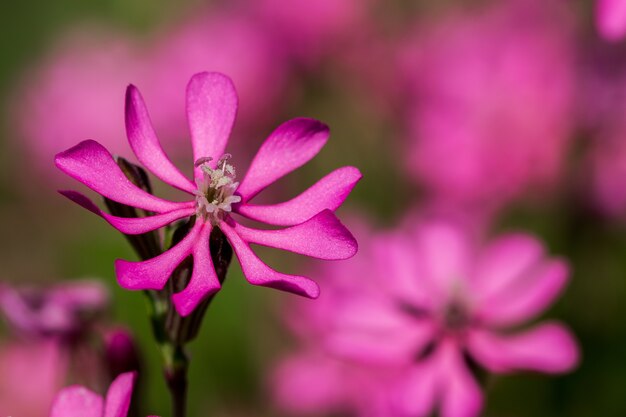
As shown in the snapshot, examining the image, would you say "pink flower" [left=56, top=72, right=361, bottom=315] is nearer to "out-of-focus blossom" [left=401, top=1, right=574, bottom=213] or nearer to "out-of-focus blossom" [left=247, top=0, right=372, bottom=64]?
"out-of-focus blossom" [left=401, top=1, right=574, bottom=213]

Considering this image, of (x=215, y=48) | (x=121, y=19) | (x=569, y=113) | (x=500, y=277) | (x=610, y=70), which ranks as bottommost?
(x=500, y=277)

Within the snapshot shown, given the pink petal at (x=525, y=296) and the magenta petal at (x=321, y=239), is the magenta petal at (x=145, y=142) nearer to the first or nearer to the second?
the magenta petal at (x=321, y=239)

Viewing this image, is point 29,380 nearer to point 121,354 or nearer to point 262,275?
point 121,354

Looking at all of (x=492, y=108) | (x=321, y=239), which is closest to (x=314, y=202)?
(x=321, y=239)

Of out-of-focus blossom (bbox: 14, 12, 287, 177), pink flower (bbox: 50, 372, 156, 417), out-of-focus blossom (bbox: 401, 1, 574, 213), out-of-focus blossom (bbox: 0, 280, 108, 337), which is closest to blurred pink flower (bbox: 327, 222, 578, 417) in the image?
out-of-focus blossom (bbox: 0, 280, 108, 337)

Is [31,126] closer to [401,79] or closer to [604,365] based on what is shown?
[401,79]

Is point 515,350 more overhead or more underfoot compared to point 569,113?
more underfoot

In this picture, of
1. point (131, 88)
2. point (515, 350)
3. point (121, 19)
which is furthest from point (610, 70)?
point (121, 19)
